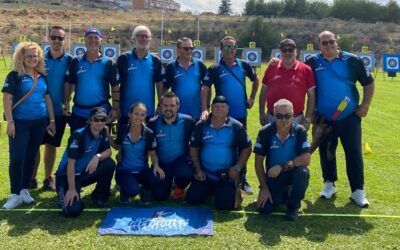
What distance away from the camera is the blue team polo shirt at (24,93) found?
5035 millimetres

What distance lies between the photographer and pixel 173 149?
563cm

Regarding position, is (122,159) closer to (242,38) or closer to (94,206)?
(94,206)

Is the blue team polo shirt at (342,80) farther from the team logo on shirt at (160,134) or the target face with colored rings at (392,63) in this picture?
the target face with colored rings at (392,63)

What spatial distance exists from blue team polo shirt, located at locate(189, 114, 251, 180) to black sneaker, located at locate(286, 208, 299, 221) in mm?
873

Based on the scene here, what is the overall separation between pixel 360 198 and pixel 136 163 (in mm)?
2690

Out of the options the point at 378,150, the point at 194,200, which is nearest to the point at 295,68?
the point at 194,200

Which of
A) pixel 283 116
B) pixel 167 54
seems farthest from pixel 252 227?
pixel 167 54

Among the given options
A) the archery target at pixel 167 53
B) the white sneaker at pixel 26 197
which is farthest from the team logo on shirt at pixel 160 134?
the archery target at pixel 167 53

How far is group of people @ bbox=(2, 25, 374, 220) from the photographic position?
200 inches

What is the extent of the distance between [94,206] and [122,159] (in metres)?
0.63

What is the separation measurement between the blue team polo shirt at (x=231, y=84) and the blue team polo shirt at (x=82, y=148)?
157 cm

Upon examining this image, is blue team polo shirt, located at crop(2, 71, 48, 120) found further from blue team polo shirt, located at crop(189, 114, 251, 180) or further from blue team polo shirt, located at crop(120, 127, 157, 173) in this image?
blue team polo shirt, located at crop(189, 114, 251, 180)

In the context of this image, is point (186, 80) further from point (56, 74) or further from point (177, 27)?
point (177, 27)

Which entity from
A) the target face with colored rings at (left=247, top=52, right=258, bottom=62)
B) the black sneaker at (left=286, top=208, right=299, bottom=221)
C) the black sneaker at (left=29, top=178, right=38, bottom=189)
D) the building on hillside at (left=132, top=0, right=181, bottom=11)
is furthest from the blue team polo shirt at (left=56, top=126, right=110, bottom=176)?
the building on hillside at (left=132, top=0, right=181, bottom=11)
